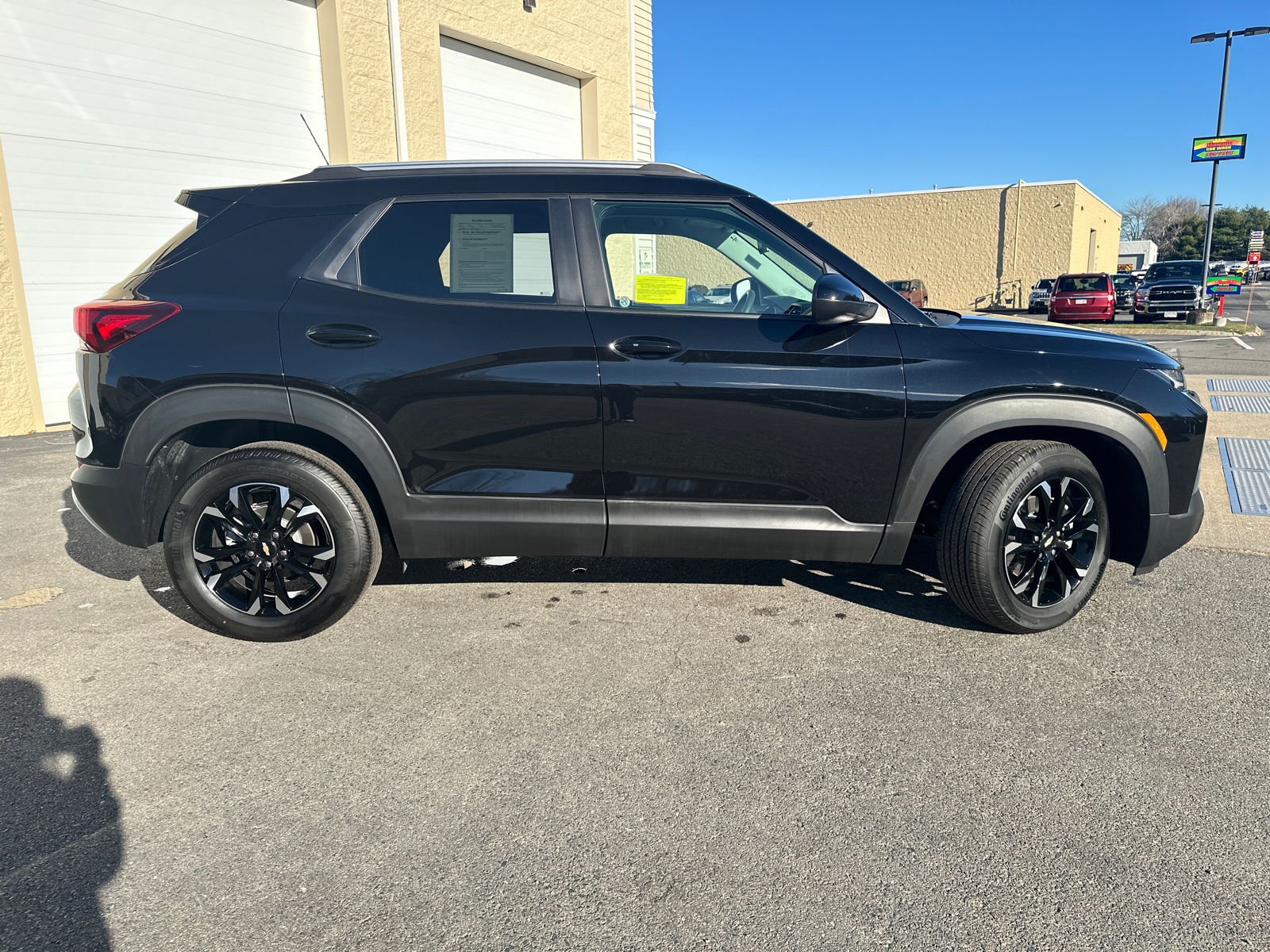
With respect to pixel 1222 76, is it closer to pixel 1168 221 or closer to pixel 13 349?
pixel 13 349

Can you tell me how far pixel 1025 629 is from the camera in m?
3.52

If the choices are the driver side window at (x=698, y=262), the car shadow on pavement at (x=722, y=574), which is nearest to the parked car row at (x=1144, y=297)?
the car shadow on pavement at (x=722, y=574)

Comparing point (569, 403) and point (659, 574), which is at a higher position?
point (569, 403)

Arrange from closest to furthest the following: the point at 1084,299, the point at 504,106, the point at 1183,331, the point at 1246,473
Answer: the point at 1246,473 < the point at 504,106 < the point at 1183,331 < the point at 1084,299

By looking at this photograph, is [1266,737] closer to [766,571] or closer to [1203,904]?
[1203,904]

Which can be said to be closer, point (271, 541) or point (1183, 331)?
point (271, 541)

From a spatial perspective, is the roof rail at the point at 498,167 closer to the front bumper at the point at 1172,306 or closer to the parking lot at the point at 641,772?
the parking lot at the point at 641,772

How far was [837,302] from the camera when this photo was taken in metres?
3.18

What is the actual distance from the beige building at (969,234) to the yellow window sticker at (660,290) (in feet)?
140

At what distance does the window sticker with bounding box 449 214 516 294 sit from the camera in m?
3.44

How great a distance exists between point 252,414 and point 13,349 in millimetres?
6423

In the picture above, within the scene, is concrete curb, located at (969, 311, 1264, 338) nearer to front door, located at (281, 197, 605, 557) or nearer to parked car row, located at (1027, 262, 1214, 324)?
parked car row, located at (1027, 262, 1214, 324)

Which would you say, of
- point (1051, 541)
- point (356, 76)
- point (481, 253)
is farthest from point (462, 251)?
point (356, 76)

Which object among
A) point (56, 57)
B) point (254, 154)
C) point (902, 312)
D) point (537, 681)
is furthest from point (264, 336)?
point (254, 154)
